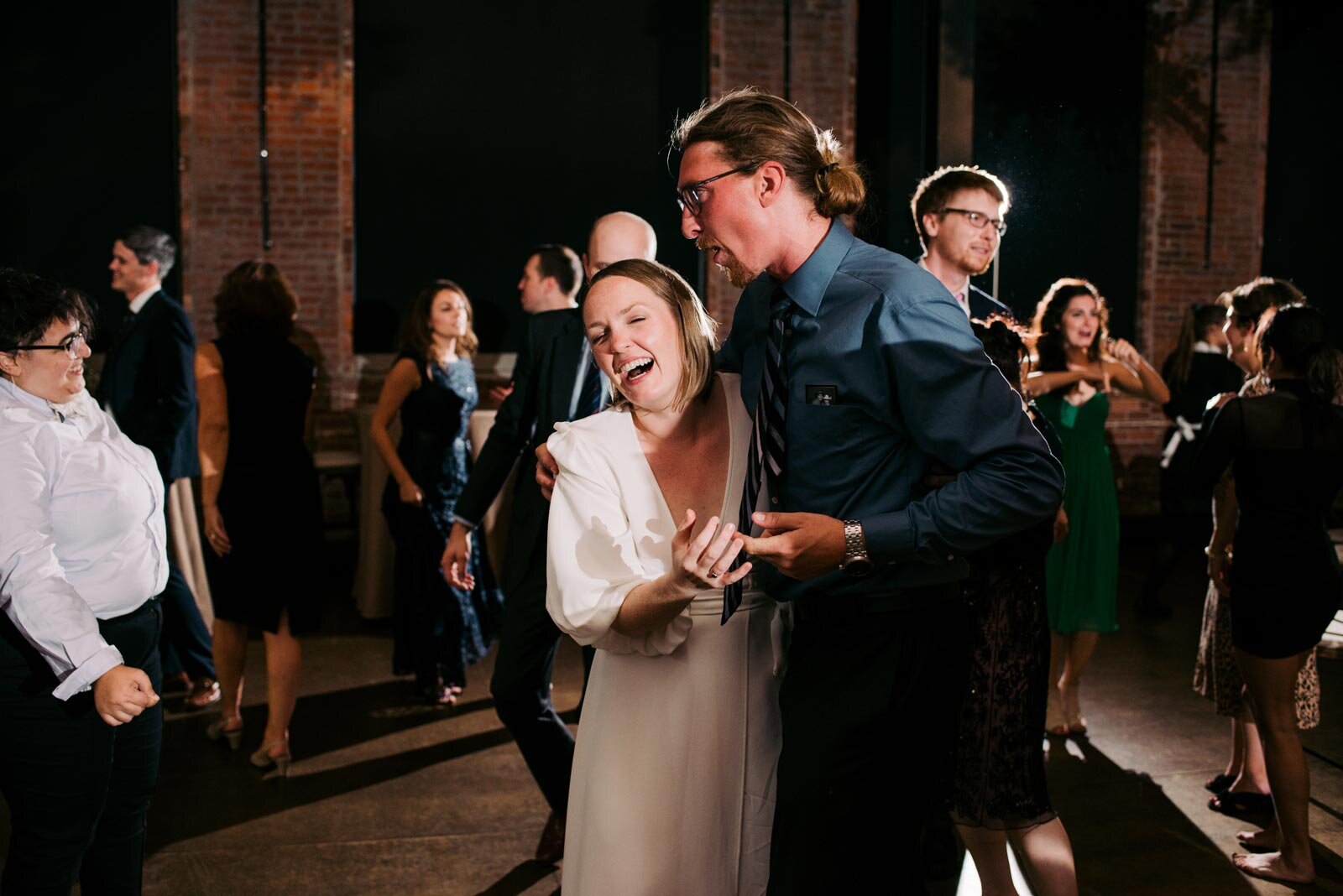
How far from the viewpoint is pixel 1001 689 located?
2637mm

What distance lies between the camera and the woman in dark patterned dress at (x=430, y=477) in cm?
459

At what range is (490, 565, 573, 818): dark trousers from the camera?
9.91ft

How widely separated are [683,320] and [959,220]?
1.33 metres

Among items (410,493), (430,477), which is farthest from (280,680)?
(430,477)

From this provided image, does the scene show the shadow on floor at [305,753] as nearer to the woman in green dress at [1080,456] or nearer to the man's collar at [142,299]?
the man's collar at [142,299]

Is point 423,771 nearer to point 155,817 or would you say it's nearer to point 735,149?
point 155,817

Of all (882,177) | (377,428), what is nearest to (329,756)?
(377,428)

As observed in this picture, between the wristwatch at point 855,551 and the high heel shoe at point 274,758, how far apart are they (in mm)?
2771

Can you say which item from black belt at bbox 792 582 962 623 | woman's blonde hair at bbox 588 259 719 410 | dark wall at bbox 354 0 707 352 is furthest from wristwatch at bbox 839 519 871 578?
dark wall at bbox 354 0 707 352

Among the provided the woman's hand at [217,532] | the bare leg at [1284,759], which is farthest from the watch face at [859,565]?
the woman's hand at [217,532]

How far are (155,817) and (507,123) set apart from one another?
551 cm

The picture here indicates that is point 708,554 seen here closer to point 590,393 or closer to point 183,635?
point 590,393

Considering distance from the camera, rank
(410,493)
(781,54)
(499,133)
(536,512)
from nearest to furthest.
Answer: (536,512) → (410,493) → (499,133) → (781,54)

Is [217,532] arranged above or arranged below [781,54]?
below
